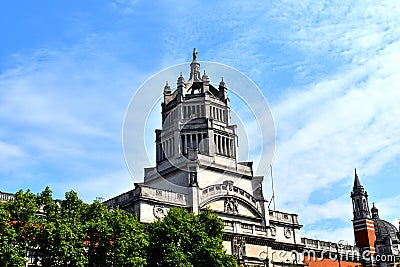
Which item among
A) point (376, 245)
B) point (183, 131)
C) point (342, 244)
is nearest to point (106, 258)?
point (183, 131)

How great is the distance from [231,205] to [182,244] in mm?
18564

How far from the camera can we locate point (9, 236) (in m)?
40.1

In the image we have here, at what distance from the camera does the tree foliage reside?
42.0 m

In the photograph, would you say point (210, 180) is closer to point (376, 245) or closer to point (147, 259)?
point (147, 259)

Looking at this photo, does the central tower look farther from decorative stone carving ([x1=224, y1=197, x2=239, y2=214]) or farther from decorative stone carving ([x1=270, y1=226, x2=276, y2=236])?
decorative stone carving ([x1=270, y1=226, x2=276, y2=236])

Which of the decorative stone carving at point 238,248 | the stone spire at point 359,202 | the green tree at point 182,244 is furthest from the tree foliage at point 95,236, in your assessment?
the stone spire at point 359,202

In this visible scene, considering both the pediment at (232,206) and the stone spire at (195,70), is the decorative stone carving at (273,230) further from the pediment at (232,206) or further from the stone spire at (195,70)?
the stone spire at (195,70)

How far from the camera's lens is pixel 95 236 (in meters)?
45.7

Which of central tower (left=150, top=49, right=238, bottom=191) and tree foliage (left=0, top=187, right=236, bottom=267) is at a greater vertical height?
central tower (left=150, top=49, right=238, bottom=191)

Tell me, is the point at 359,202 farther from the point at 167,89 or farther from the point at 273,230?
the point at 167,89

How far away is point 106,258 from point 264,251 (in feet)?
101

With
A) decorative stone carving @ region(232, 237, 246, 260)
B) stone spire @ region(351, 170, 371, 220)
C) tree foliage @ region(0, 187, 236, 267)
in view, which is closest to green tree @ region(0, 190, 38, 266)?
tree foliage @ region(0, 187, 236, 267)

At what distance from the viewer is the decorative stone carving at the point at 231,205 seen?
6875 centimetres

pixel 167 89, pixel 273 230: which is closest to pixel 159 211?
pixel 273 230
